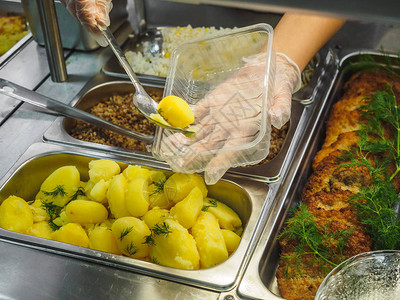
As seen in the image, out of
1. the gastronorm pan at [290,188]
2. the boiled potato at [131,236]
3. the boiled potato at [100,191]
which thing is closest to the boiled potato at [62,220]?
the boiled potato at [100,191]

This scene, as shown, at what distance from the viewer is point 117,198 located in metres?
1.69

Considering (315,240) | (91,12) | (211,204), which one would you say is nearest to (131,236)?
(211,204)

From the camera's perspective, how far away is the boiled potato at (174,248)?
59.6 inches

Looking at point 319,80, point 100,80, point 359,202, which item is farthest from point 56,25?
point 359,202

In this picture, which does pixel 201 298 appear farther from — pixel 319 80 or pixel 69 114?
pixel 319 80

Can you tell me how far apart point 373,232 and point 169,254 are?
0.67 metres

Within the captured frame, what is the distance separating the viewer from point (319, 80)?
2326 mm

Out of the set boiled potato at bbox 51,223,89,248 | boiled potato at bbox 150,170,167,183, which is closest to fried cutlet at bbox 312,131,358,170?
boiled potato at bbox 150,170,167,183

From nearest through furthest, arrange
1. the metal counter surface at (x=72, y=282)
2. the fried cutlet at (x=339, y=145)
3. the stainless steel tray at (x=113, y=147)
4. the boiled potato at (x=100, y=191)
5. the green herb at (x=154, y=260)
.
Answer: the metal counter surface at (x=72, y=282) < the green herb at (x=154, y=260) < the boiled potato at (x=100, y=191) < the stainless steel tray at (x=113, y=147) < the fried cutlet at (x=339, y=145)

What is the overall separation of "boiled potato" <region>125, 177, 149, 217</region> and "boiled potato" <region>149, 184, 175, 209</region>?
27 millimetres

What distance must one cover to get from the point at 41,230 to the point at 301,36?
4.48ft

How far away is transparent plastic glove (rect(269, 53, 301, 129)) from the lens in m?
1.69

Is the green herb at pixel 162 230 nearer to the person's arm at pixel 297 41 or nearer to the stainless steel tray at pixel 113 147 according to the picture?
the stainless steel tray at pixel 113 147

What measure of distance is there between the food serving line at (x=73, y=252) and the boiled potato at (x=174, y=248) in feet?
0.20
